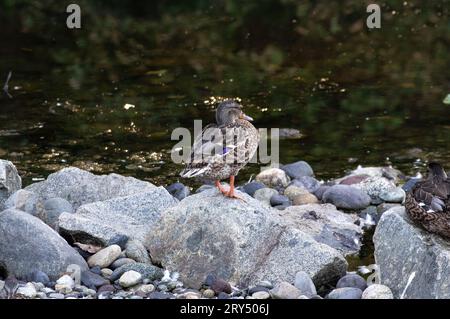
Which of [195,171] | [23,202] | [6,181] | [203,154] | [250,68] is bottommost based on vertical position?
[23,202]

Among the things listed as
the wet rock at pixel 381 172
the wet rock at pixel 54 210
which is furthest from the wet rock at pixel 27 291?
the wet rock at pixel 381 172

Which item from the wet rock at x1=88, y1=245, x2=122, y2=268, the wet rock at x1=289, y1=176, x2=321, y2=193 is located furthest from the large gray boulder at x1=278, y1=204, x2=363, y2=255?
the wet rock at x1=88, y1=245, x2=122, y2=268

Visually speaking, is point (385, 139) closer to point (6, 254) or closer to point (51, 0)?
point (6, 254)

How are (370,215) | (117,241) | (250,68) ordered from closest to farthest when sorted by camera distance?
(117,241) < (370,215) < (250,68)

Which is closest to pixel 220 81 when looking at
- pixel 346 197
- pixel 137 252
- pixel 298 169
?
pixel 298 169

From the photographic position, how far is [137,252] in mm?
8422

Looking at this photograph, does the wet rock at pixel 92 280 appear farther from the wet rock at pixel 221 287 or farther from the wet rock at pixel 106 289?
the wet rock at pixel 221 287

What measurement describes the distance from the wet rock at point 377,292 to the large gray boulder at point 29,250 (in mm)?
2348

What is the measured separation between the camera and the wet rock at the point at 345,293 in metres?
7.62

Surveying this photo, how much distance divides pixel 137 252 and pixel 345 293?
188 centimetres

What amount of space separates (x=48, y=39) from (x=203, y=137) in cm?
1088

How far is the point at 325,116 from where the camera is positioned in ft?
45.5

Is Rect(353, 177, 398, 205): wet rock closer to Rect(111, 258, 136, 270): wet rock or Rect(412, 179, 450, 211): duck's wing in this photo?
Rect(412, 179, 450, 211): duck's wing

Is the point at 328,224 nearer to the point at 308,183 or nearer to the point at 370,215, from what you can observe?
the point at 370,215
